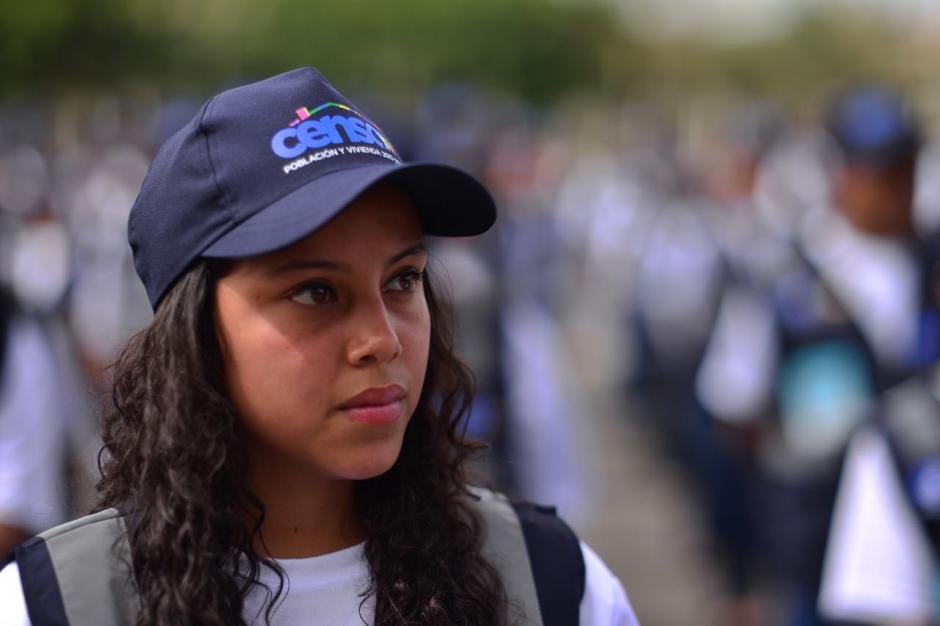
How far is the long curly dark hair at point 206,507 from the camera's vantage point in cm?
172

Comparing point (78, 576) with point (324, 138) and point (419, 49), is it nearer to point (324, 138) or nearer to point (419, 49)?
point (324, 138)

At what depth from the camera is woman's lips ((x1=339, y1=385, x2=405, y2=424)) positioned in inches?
67.8

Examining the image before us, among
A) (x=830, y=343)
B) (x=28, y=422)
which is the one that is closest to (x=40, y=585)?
(x=28, y=422)

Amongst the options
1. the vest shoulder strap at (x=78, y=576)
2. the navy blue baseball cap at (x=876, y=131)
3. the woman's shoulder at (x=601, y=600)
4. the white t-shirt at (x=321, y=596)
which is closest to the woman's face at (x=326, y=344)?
the white t-shirt at (x=321, y=596)

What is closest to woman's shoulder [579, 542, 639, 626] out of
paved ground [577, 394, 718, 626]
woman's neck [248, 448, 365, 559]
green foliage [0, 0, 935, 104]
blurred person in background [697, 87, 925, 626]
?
woman's neck [248, 448, 365, 559]

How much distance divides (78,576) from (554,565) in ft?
2.13

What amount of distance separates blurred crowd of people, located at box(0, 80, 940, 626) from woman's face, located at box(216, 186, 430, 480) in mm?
415

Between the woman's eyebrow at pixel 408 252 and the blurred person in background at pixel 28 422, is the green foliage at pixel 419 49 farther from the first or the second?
the woman's eyebrow at pixel 408 252

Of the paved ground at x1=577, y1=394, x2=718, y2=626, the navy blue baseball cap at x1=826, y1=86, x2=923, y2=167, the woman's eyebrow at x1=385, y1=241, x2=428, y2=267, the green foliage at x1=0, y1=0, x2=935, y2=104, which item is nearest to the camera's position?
the woman's eyebrow at x1=385, y1=241, x2=428, y2=267

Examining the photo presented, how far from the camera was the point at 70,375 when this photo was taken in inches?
207

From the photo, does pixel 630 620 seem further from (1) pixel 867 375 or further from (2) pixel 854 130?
(2) pixel 854 130

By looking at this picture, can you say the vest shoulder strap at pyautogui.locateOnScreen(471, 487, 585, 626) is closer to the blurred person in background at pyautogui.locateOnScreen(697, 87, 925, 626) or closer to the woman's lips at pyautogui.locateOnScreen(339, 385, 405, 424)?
the woman's lips at pyautogui.locateOnScreen(339, 385, 405, 424)

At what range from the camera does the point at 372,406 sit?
5.68 feet

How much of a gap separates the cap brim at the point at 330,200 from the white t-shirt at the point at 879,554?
2.20 metres
